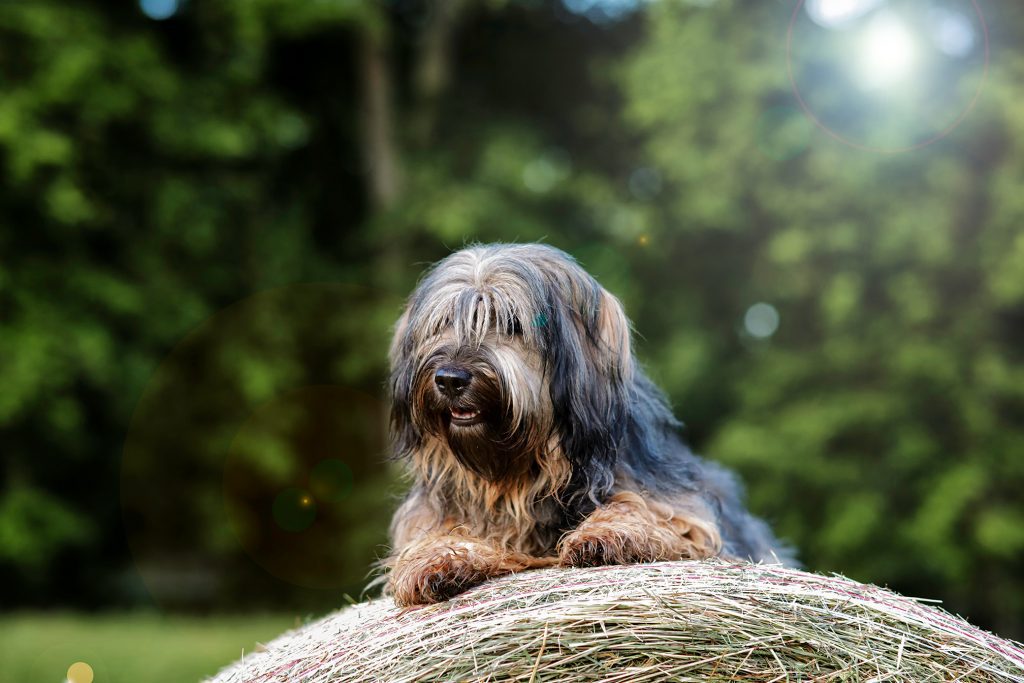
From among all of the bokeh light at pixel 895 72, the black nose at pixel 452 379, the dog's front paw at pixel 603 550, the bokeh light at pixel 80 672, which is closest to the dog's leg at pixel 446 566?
the dog's front paw at pixel 603 550

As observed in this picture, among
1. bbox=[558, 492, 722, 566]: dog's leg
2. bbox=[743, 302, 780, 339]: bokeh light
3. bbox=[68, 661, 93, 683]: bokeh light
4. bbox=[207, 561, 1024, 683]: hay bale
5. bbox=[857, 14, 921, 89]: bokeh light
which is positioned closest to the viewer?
bbox=[207, 561, 1024, 683]: hay bale

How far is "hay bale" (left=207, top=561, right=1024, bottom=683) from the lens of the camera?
124 inches

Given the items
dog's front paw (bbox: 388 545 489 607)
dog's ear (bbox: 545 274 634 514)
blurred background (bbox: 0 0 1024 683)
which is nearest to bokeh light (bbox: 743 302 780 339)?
blurred background (bbox: 0 0 1024 683)

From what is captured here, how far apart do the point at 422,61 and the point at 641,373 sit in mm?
12238

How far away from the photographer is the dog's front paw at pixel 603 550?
3.71 meters

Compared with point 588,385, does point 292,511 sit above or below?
above

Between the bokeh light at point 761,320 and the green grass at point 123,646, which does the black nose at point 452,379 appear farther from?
the bokeh light at point 761,320

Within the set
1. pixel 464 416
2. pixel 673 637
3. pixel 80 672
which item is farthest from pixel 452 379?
pixel 80 672

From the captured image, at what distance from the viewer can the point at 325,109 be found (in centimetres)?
1659

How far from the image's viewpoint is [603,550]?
373 cm

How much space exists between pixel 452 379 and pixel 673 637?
1.13 m

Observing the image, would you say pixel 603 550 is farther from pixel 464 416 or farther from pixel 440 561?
pixel 464 416

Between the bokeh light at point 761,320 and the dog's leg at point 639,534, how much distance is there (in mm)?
10118

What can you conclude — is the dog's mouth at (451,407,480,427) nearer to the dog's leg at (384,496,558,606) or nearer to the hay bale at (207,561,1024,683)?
the dog's leg at (384,496,558,606)
